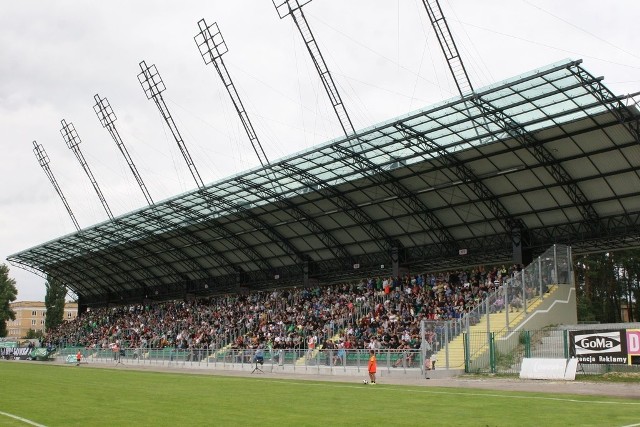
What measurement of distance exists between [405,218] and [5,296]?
97024mm

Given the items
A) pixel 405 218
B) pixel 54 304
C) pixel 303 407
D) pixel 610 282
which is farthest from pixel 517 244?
pixel 54 304

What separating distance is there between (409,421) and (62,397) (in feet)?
36.5

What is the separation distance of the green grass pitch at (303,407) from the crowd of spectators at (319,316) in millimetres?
13238

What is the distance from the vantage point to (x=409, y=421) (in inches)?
562

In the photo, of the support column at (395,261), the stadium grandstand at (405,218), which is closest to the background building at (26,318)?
the stadium grandstand at (405,218)

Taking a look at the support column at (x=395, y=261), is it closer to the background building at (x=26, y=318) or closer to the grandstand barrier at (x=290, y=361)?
the grandstand barrier at (x=290, y=361)

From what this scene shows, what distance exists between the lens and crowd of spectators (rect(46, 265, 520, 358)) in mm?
40969

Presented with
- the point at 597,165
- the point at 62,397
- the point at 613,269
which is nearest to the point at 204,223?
the point at 597,165

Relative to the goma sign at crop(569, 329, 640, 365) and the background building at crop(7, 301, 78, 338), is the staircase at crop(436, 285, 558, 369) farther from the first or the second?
the background building at crop(7, 301, 78, 338)

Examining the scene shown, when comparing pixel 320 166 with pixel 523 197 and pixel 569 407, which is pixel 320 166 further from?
pixel 569 407

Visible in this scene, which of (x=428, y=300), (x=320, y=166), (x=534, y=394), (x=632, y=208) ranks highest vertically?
(x=320, y=166)

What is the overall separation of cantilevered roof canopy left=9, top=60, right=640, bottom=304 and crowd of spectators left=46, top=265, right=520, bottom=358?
1.92m

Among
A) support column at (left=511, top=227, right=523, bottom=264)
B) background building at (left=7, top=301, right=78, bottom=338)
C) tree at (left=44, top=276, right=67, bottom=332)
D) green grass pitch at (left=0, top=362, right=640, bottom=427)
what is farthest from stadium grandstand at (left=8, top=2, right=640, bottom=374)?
background building at (left=7, top=301, right=78, bottom=338)

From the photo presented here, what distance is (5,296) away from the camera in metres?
121
